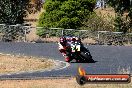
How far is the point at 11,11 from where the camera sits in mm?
44688

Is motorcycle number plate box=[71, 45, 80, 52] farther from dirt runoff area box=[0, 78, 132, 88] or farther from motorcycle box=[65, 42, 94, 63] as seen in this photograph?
dirt runoff area box=[0, 78, 132, 88]

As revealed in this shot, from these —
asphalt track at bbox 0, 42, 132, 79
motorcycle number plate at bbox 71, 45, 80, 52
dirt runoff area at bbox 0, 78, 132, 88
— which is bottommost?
asphalt track at bbox 0, 42, 132, 79

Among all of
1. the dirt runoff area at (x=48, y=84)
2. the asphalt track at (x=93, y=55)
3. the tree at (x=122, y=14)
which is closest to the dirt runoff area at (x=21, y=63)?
the asphalt track at (x=93, y=55)

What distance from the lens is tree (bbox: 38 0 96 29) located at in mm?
48469

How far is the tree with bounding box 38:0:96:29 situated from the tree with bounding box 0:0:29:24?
415cm

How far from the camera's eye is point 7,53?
3186cm

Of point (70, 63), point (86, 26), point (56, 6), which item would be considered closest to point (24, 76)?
point (70, 63)

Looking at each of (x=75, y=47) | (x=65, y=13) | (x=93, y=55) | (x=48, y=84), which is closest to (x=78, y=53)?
(x=75, y=47)

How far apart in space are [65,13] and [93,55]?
17.7 m

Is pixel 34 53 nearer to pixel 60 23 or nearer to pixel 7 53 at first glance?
pixel 7 53

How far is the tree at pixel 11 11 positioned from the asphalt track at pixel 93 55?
7418 millimetres

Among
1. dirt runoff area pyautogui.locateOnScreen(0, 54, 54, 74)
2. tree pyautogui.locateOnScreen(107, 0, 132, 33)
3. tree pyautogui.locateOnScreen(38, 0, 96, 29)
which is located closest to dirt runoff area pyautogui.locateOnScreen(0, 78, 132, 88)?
dirt runoff area pyautogui.locateOnScreen(0, 54, 54, 74)

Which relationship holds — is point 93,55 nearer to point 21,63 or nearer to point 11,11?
point 21,63

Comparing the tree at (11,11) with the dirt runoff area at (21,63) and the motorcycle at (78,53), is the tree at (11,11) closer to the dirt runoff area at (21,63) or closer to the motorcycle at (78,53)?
the dirt runoff area at (21,63)
